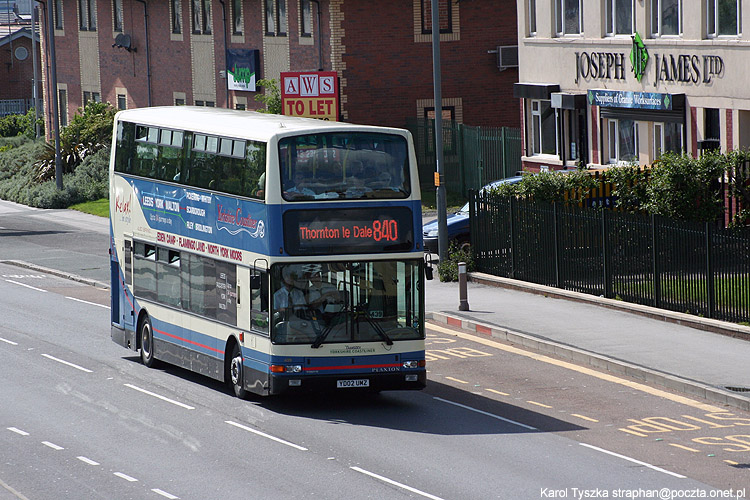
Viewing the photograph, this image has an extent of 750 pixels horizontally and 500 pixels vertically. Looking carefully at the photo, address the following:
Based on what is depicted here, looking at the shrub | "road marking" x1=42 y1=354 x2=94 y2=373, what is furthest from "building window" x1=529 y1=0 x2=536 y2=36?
"road marking" x1=42 y1=354 x2=94 y2=373

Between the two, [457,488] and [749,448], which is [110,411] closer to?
[457,488]

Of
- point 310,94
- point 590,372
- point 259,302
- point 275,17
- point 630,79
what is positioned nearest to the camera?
point 259,302

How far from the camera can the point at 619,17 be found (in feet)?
106

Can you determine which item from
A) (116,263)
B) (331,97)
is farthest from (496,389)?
(331,97)

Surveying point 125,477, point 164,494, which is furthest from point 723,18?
point 164,494

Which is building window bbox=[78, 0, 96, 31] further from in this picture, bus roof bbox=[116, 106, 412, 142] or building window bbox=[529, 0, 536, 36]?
bus roof bbox=[116, 106, 412, 142]

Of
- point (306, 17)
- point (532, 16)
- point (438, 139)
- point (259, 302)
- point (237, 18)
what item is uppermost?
point (237, 18)

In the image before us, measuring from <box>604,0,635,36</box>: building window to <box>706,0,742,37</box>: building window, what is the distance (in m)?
2.94

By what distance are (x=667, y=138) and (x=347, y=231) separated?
56.0 ft

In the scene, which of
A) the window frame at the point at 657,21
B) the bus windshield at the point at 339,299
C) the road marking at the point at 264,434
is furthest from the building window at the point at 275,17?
the road marking at the point at 264,434

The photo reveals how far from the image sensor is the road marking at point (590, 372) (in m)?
16.7

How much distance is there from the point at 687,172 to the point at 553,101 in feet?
30.8

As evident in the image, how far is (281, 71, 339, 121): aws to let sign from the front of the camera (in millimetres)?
37156

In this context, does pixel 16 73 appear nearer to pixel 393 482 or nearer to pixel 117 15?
pixel 117 15
